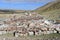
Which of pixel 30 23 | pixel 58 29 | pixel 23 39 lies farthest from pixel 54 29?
pixel 23 39

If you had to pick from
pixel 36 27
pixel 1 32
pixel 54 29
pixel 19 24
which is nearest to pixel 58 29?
pixel 54 29

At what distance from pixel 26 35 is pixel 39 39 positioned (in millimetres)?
1141

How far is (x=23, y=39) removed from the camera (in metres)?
16.7

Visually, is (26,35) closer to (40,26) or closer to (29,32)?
(29,32)

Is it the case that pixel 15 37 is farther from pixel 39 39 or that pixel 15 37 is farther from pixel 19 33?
pixel 39 39

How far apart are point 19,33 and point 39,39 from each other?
1.56 meters

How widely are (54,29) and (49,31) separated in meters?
0.61

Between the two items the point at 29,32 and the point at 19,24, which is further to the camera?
the point at 19,24

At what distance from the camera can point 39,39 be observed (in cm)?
1678

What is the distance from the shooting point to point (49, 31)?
18375 millimetres

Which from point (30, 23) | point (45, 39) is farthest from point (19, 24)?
point (45, 39)

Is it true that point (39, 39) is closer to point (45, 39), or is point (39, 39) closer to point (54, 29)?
point (45, 39)

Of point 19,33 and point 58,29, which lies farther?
point 58,29

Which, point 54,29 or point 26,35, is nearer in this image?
point 26,35
